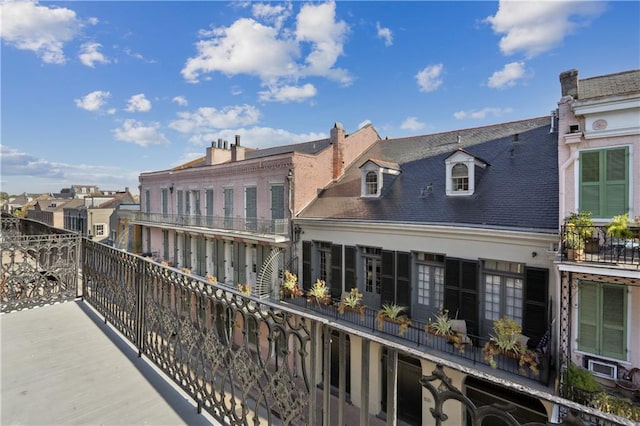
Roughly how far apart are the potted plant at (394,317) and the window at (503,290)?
94.0 inches

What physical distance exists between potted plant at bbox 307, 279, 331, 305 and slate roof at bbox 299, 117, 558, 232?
2915mm

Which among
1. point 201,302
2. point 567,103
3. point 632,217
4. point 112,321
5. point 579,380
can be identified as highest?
point 567,103

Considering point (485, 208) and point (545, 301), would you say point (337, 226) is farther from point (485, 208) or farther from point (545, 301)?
point (545, 301)

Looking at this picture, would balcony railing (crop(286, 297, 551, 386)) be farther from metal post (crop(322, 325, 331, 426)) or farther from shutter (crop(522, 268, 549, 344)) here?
metal post (crop(322, 325, 331, 426))

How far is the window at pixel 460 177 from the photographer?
1105 centimetres

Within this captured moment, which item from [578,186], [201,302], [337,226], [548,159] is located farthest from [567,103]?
[201,302]

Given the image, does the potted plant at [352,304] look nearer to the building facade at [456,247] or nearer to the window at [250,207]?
the building facade at [456,247]

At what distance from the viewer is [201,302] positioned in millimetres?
2830

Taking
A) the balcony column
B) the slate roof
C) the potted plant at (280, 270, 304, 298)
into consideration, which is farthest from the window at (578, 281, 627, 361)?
the potted plant at (280, 270, 304, 298)

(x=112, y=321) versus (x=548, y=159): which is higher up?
(x=548, y=159)

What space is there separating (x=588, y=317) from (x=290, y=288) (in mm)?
9845

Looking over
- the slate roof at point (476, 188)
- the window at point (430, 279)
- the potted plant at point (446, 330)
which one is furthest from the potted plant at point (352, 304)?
the slate roof at point (476, 188)

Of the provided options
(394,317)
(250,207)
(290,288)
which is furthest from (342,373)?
(250,207)

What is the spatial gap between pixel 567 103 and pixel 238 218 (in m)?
14.2
